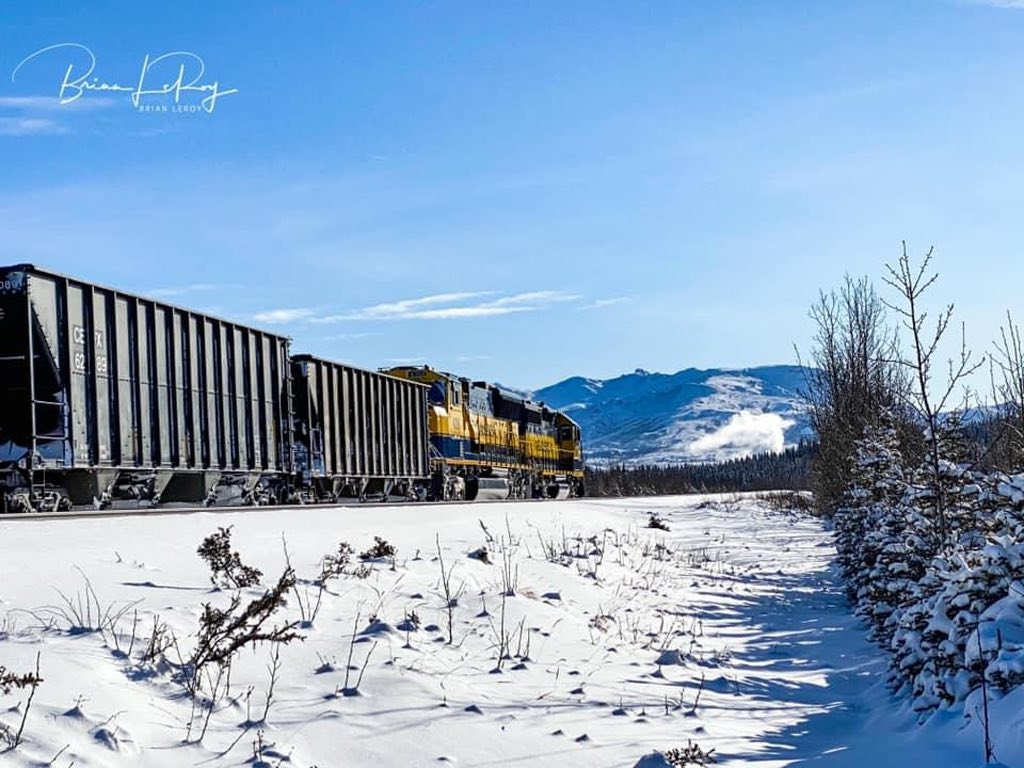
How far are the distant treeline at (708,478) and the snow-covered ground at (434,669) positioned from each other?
192 ft

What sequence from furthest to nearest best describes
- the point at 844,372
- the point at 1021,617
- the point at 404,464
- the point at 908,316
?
the point at 844,372 < the point at 404,464 < the point at 908,316 < the point at 1021,617

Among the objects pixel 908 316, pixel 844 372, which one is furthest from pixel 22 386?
pixel 844 372

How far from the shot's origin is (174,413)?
685 inches

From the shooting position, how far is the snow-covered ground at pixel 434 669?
5.75m

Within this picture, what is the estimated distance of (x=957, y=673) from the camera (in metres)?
6.89

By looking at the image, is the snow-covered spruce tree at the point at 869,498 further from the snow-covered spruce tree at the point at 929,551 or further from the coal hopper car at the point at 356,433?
the coal hopper car at the point at 356,433

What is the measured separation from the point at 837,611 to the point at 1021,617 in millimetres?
9819

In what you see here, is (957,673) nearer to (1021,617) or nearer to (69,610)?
(1021,617)

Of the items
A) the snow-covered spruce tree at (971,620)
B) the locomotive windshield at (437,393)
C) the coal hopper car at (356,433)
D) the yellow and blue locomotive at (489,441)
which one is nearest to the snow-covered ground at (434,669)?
the snow-covered spruce tree at (971,620)

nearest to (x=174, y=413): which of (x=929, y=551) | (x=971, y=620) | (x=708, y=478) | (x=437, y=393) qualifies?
(x=929, y=551)

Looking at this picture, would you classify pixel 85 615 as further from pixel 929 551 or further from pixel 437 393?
pixel 437 393

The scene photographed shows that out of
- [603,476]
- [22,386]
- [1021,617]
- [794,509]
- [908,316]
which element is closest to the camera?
[1021,617]

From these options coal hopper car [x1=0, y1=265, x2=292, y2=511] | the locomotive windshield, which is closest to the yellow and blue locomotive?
the locomotive windshield

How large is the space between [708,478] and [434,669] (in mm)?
128397
